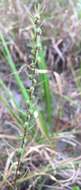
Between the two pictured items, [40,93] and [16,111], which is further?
[40,93]

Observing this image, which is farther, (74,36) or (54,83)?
(74,36)

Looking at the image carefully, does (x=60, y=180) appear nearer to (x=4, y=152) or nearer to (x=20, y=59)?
(x=4, y=152)

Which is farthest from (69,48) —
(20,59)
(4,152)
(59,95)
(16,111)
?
(4,152)

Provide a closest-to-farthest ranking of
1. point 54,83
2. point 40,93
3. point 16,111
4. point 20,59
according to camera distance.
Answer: point 16,111 → point 40,93 → point 54,83 → point 20,59

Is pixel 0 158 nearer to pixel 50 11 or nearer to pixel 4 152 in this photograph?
pixel 4 152

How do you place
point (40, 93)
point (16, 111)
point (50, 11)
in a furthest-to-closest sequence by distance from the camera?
1. point (50, 11)
2. point (40, 93)
3. point (16, 111)

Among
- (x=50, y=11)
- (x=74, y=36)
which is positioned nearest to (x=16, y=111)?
(x=74, y=36)

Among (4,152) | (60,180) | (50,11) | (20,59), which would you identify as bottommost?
(60,180)

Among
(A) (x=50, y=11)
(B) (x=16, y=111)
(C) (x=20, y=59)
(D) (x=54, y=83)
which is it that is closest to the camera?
(B) (x=16, y=111)

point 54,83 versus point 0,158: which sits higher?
point 54,83
